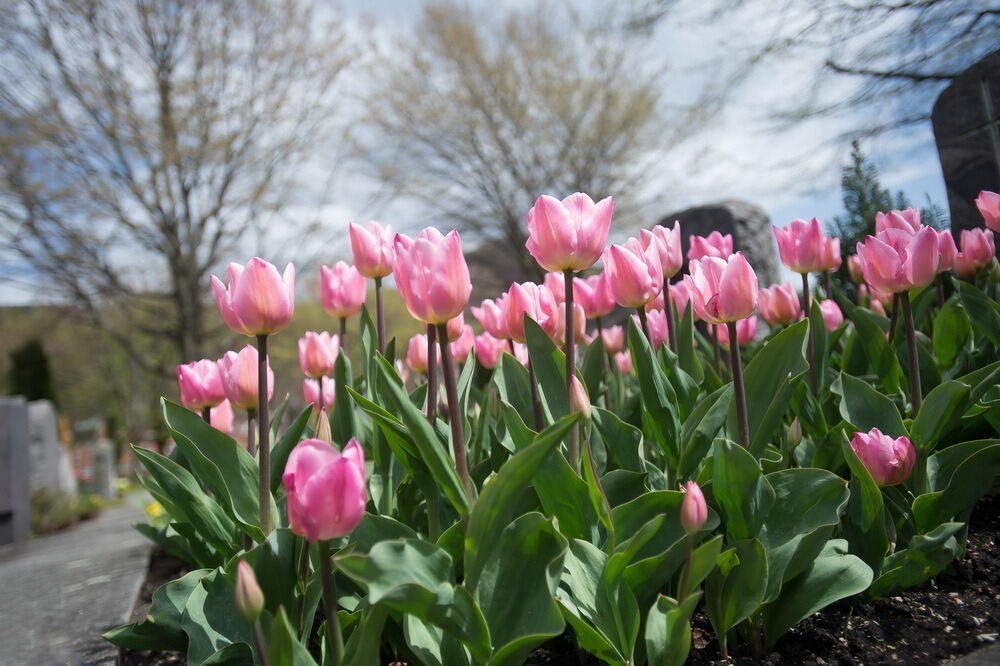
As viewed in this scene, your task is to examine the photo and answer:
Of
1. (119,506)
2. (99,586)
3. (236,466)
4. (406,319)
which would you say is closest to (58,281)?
(119,506)

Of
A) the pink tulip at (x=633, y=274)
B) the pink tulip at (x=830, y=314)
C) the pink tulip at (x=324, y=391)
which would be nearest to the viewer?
the pink tulip at (x=633, y=274)

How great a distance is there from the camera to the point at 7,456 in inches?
290

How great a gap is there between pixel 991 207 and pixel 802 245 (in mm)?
653

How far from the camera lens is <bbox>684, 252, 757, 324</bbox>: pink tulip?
1.21m

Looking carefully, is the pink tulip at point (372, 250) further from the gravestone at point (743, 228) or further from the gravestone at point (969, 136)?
the gravestone at point (743, 228)

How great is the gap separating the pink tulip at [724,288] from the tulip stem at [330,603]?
79 cm

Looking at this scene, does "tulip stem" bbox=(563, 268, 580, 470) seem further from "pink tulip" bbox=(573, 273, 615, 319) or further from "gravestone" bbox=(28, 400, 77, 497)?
"gravestone" bbox=(28, 400, 77, 497)

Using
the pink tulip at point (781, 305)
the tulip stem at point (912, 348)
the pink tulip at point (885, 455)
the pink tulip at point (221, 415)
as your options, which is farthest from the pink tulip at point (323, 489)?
the pink tulip at point (781, 305)

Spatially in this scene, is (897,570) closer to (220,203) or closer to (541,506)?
(541,506)

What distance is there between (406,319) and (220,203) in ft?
24.4

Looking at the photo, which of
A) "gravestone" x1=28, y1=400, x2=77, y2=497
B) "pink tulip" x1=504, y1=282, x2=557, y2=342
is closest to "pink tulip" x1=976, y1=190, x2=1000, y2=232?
"pink tulip" x1=504, y1=282, x2=557, y2=342

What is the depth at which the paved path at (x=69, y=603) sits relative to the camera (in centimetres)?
193

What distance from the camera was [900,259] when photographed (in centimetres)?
140

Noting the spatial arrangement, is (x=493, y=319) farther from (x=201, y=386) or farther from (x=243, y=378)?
(x=201, y=386)
